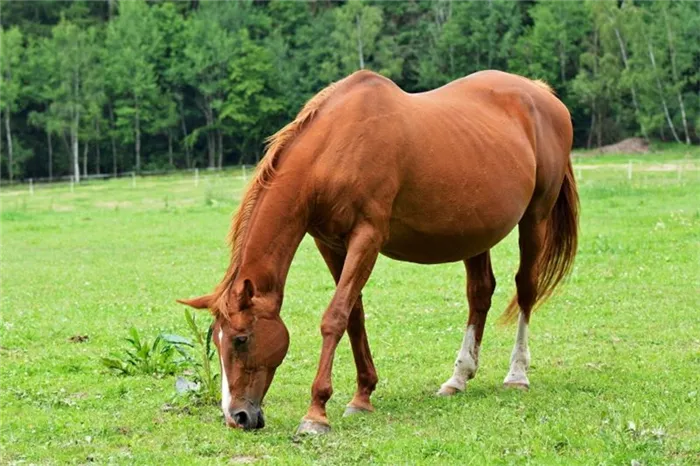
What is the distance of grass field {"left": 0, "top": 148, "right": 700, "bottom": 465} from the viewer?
5422mm

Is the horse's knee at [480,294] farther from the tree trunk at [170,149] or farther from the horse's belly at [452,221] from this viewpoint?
the tree trunk at [170,149]

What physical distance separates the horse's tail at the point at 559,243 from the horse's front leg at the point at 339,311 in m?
2.49

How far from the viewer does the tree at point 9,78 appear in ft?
222

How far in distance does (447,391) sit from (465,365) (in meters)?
0.33

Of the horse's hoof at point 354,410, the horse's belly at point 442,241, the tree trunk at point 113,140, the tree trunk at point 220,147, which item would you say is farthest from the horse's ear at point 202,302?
the tree trunk at point 220,147

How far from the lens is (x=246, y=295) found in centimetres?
582

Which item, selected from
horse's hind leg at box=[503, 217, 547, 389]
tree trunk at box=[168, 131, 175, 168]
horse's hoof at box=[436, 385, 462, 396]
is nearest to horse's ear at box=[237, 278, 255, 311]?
horse's hoof at box=[436, 385, 462, 396]

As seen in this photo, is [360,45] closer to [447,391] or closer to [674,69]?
[674,69]

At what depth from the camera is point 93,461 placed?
17.6ft

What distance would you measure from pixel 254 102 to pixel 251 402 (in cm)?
7168

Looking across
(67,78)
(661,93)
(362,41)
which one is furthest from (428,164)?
(362,41)

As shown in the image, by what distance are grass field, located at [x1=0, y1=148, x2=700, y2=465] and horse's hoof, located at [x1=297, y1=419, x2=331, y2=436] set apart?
0.37ft

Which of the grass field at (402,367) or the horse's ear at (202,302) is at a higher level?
the horse's ear at (202,302)

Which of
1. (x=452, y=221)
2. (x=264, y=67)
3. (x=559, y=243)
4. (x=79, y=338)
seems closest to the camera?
(x=452, y=221)
